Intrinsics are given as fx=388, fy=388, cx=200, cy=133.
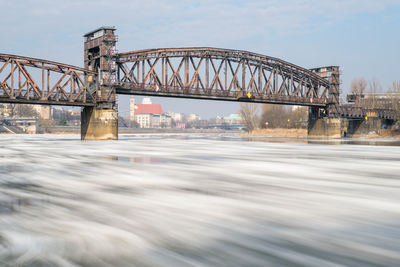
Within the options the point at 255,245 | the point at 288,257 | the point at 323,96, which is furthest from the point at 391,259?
the point at 323,96

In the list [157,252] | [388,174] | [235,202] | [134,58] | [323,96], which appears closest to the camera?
[157,252]

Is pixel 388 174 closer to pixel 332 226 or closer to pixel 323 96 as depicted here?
pixel 332 226

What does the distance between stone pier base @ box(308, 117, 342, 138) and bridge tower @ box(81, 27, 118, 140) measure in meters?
47.2

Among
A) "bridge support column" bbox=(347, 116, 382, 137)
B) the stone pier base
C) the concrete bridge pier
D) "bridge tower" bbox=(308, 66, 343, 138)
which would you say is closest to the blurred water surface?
the stone pier base

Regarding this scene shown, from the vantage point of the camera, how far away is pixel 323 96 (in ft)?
289

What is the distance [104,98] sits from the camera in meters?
54.2

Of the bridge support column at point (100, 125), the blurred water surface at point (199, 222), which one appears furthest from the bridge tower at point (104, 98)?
the blurred water surface at point (199, 222)

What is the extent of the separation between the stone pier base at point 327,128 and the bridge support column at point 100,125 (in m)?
47.1

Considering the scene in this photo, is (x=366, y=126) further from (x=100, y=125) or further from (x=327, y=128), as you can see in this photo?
(x=100, y=125)

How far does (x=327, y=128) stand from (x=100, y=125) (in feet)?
166

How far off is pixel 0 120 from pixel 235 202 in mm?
125567

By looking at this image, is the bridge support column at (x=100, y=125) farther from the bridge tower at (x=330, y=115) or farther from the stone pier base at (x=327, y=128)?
the bridge tower at (x=330, y=115)

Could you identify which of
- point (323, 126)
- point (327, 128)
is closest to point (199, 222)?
point (327, 128)

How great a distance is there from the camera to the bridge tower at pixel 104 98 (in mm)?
53531
